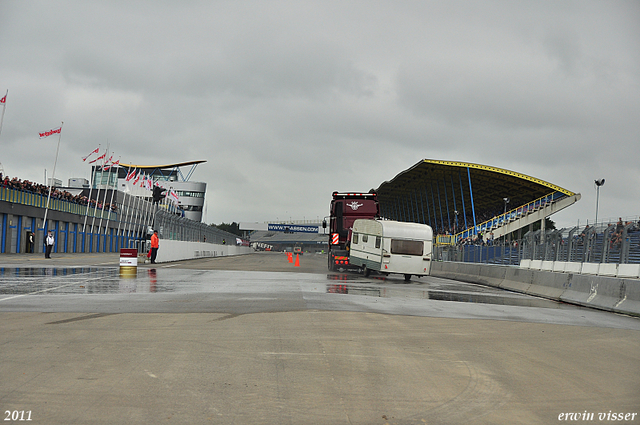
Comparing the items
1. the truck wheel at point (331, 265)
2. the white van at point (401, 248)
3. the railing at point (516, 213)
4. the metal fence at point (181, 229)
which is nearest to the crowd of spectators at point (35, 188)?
the metal fence at point (181, 229)

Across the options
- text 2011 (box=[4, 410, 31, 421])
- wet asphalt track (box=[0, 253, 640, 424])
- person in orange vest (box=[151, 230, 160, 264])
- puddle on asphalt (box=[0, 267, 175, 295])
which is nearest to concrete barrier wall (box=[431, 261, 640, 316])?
wet asphalt track (box=[0, 253, 640, 424])

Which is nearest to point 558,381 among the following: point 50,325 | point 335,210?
point 50,325

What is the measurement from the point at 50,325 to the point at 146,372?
11.8 ft

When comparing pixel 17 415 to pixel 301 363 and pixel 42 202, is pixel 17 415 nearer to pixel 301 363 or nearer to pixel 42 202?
pixel 301 363

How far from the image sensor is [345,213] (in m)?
33.2

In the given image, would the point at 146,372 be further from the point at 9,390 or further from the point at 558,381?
the point at 558,381

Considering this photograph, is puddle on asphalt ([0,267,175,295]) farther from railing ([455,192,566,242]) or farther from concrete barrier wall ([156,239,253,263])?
railing ([455,192,566,242])

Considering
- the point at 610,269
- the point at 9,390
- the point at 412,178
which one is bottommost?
the point at 9,390

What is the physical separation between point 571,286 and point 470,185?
155 feet

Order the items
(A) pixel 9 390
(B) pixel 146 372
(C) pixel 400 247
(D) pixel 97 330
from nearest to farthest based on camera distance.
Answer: (A) pixel 9 390 → (B) pixel 146 372 → (D) pixel 97 330 → (C) pixel 400 247

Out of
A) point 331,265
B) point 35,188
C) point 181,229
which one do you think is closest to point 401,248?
point 331,265

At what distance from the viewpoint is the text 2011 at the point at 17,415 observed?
4992 mm

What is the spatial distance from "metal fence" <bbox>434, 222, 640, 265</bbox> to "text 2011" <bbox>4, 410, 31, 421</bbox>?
17.6 m

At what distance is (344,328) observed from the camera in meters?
10.1
